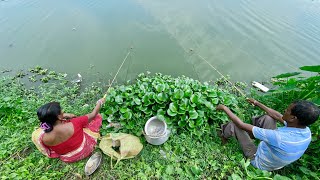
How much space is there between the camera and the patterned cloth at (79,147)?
2705mm

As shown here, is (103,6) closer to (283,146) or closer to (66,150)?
(66,150)

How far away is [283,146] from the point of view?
2.27 metres

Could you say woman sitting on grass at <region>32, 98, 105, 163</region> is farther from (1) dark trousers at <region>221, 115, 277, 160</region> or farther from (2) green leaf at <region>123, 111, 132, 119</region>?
(1) dark trousers at <region>221, 115, 277, 160</region>

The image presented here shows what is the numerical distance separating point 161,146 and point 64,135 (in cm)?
115

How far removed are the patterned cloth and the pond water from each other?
1.76 metres

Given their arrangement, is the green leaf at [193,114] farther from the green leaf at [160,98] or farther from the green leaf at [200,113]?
the green leaf at [160,98]

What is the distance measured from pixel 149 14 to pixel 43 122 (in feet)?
15.4

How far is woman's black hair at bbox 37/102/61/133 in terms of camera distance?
7.57ft

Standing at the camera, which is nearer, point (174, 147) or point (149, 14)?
point (174, 147)

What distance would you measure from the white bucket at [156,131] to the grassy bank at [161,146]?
10 centimetres

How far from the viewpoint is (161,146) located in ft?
9.82

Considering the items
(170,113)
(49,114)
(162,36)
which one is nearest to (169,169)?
(170,113)

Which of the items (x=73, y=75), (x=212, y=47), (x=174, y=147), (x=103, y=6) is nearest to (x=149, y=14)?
(x=103, y=6)

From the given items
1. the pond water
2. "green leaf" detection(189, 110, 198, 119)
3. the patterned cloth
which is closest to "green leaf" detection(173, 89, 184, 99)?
"green leaf" detection(189, 110, 198, 119)
